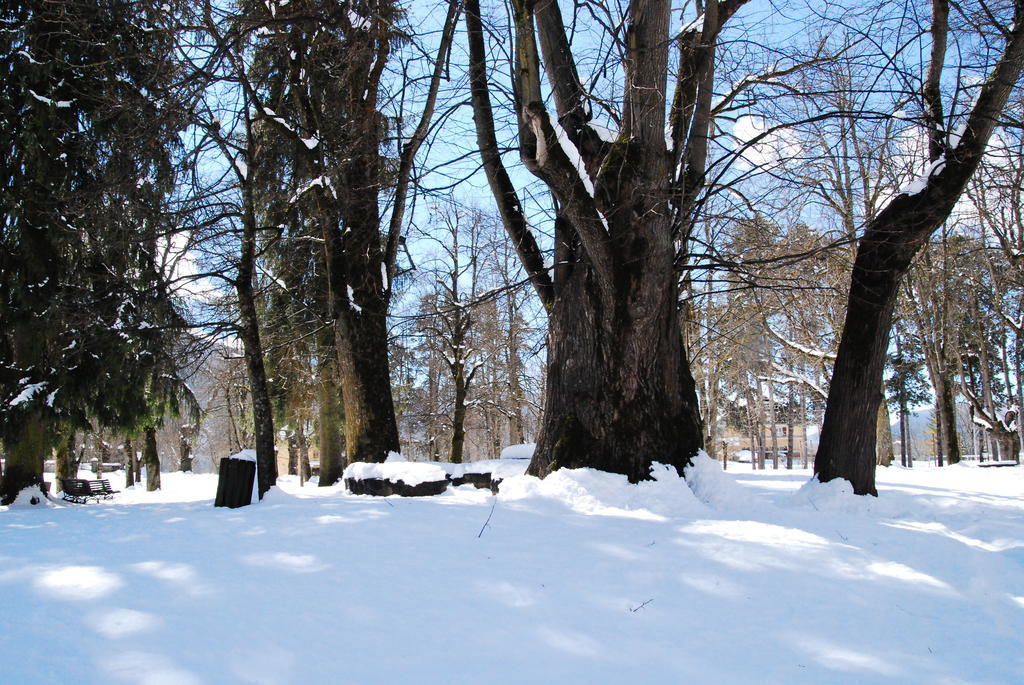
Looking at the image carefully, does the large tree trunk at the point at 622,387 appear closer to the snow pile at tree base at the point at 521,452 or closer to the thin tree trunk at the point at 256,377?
the snow pile at tree base at the point at 521,452

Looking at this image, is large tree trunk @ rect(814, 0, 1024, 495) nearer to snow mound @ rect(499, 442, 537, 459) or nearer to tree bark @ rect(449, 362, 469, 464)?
snow mound @ rect(499, 442, 537, 459)

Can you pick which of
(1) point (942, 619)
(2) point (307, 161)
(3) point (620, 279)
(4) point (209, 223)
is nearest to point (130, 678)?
(1) point (942, 619)

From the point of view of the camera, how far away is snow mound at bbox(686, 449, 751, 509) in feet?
20.0

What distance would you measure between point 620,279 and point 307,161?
21.7 ft

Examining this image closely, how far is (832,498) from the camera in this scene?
270 inches

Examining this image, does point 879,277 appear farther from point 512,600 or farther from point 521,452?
point 521,452

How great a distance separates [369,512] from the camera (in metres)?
5.61

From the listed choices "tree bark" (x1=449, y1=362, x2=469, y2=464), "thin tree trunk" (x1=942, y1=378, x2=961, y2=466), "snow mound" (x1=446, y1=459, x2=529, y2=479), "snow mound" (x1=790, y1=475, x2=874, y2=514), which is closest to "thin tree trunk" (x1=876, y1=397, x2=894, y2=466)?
"thin tree trunk" (x1=942, y1=378, x2=961, y2=466)

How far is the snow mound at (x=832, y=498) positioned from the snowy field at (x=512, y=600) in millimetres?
1204

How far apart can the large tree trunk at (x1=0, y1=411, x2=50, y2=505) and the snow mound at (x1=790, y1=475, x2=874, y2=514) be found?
12.1 m

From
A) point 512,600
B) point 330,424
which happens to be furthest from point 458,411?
point 512,600

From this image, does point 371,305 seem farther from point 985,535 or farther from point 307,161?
point 985,535

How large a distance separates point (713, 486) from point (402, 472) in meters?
3.53

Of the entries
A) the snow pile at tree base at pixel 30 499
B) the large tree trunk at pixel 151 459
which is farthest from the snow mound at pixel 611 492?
the large tree trunk at pixel 151 459
